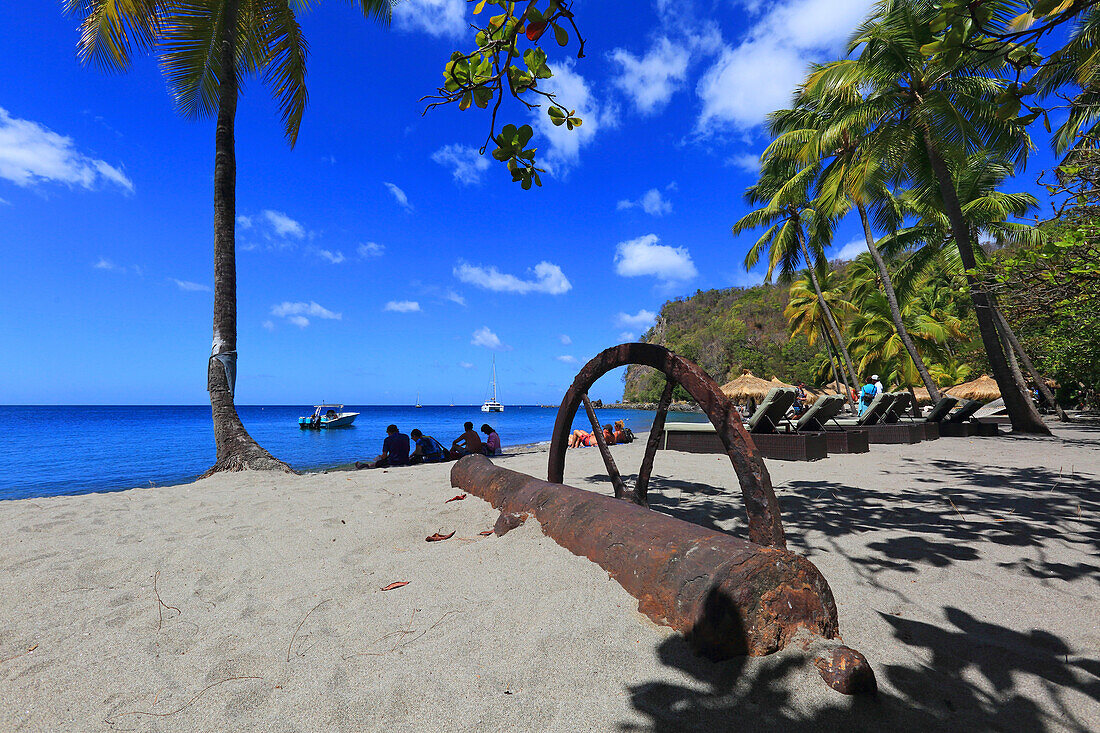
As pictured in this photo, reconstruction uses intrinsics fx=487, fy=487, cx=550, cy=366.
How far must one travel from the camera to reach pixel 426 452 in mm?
11133

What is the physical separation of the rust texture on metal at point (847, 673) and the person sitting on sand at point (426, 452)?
972cm

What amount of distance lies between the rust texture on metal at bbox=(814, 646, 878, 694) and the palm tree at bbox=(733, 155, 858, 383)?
21359mm

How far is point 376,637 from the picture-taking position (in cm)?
240

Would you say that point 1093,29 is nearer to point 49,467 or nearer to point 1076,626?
point 1076,626

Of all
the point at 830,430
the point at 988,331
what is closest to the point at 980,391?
the point at 988,331

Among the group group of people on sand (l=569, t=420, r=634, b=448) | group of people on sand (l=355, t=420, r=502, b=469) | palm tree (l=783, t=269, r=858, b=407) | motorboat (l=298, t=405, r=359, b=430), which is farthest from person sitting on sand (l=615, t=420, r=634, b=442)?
motorboat (l=298, t=405, r=359, b=430)

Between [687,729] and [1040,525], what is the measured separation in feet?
14.0

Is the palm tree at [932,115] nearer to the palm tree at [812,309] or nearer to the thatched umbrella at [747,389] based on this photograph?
the thatched umbrella at [747,389]

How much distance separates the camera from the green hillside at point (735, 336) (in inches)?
2134

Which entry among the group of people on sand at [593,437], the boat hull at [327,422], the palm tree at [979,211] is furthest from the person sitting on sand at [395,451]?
the boat hull at [327,422]

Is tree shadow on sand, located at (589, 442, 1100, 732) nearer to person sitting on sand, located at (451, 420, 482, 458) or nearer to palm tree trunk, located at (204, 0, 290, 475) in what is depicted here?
person sitting on sand, located at (451, 420, 482, 458)

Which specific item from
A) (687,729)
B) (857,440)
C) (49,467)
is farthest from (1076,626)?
(49,467)

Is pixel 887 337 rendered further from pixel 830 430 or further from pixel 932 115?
pixel 830 430

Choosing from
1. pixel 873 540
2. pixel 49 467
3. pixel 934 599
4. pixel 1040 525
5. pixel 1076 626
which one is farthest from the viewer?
pixel 49 467
